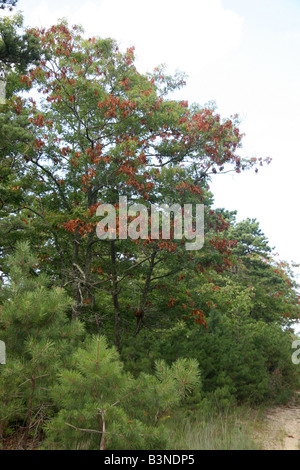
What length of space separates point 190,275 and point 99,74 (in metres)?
6.49

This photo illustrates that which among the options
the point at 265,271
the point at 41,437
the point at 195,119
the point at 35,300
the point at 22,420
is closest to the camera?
the point at 35,300

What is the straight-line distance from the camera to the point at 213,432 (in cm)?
572

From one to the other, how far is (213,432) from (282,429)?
1.81 meters

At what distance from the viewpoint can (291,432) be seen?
21.8 feet

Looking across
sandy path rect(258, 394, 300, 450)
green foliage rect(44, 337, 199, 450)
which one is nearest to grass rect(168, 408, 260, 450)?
sandy path rect(258, 394, 300, 450)

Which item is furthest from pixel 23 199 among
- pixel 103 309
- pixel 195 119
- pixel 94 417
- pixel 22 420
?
pixel 94 417

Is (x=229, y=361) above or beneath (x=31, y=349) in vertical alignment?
beneath

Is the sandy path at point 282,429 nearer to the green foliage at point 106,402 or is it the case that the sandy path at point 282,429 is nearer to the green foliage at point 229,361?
the green foliage at point 229,361

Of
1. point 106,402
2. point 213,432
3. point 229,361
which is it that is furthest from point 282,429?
point 106,402

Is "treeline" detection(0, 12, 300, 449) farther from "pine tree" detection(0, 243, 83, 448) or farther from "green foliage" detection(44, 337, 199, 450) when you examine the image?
"green foliage" detection(44, 337, 199, 450)

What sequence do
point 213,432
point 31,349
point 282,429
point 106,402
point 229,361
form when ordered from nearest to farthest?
point 106,402 < point 31,349 < point 213,432 < point 282,429 < point 229,361

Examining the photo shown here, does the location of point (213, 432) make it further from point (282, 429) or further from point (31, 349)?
point (31, 349)

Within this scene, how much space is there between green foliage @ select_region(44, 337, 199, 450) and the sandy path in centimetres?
216

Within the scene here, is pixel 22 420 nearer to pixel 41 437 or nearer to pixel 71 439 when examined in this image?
pixel 41 437
